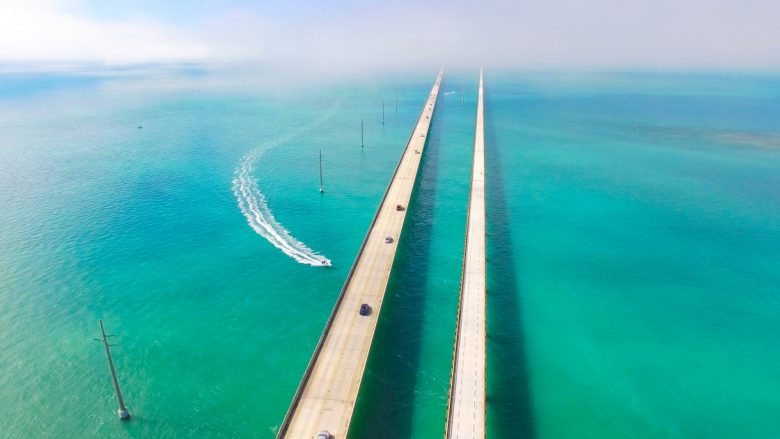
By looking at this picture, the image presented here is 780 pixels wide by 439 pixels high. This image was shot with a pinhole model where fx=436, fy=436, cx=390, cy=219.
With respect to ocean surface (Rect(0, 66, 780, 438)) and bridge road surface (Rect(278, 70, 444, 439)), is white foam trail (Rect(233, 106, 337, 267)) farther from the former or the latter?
bridge road surface (Rect(278, 70, 444, 439))

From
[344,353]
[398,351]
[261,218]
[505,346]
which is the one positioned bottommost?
[505,346]

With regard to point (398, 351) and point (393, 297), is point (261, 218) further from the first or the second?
point (398, 351)

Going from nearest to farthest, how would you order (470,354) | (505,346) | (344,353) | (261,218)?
(344,353), (470,354), (505,346), (261,218)

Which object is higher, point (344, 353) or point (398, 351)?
point (344, 353)

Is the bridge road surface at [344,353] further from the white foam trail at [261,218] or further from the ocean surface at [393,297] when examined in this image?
the white foam trail at [261,218]

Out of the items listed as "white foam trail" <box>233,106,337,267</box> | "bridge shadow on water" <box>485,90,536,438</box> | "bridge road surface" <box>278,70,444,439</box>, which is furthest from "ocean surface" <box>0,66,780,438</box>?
"bridge road surface" <box>278,70,444,439</box>

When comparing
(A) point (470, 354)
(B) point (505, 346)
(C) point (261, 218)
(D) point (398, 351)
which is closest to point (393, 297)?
(D) point (398, 351)

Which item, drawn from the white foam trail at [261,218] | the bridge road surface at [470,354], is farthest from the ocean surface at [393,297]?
the bridge road surface at [470,354]

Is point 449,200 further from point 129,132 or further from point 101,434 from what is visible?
point 129,132
